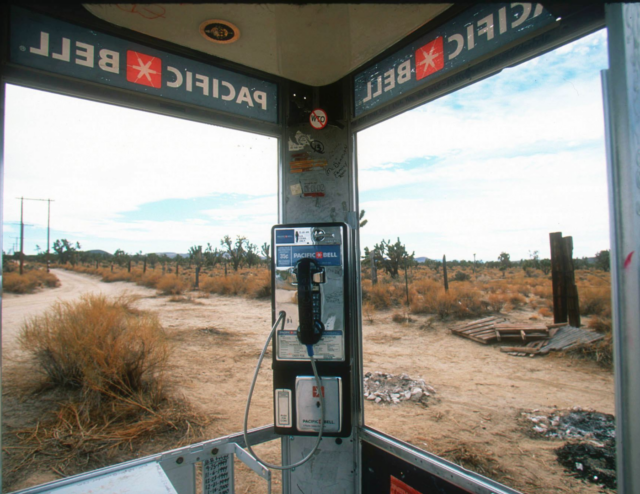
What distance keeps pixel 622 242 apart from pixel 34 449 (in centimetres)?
482

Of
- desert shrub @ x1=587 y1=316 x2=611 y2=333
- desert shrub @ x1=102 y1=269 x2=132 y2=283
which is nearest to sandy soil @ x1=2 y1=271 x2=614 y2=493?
desert shrub @ x1=587 y1=316 x2=611 y2=333

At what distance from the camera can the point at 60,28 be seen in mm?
1302

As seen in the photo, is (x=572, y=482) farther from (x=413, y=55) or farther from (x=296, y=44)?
(x=296, y=44)

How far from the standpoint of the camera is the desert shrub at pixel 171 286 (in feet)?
38.5

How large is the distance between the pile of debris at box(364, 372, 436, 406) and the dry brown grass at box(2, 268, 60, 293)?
853 centimetres

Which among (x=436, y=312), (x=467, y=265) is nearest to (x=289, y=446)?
(x=436, y=312)

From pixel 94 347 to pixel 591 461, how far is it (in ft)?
18.2

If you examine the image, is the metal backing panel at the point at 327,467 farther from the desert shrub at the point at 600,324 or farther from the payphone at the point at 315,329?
the desert shrub at the point at 600,324

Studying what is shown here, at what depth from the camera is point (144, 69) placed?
57.9 inches

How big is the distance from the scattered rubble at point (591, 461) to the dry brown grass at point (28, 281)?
10876 millimetres

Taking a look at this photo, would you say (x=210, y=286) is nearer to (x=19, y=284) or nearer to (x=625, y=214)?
(x=19, y=284)

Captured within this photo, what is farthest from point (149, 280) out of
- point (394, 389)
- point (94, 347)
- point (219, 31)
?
point (219, 31)

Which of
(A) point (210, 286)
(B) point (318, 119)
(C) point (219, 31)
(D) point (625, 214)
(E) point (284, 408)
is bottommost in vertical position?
(A) point (210, 286)

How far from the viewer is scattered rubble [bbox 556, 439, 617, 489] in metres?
3.51
